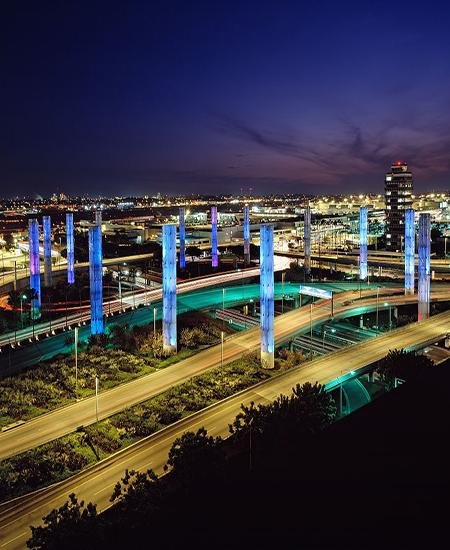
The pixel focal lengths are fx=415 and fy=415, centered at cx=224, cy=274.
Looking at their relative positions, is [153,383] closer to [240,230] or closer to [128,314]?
[128,314]

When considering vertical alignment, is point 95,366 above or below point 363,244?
below

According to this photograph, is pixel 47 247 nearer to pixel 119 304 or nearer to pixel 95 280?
→ pixel 119 304

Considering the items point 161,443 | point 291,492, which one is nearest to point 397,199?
point 161,443

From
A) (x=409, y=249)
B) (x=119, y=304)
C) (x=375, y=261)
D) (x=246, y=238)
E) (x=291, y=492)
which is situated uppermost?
(x=246, y=238)

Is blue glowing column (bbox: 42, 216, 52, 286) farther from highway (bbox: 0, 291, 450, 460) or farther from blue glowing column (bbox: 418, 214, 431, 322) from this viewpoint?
blue glowing column (bbox: 418, 214, 431, 322)

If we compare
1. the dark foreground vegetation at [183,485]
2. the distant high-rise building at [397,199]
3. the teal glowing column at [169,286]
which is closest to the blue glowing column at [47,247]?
the teal glowing column at [169,286]

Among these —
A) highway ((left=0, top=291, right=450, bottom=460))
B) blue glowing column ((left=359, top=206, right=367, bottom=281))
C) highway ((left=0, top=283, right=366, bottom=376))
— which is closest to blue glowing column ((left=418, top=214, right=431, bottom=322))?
highway ((left=0, top=291, right=450, bottom=460))

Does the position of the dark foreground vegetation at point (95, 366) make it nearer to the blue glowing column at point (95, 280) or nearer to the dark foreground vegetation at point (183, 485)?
the blue glowing column at point (95, 280)
